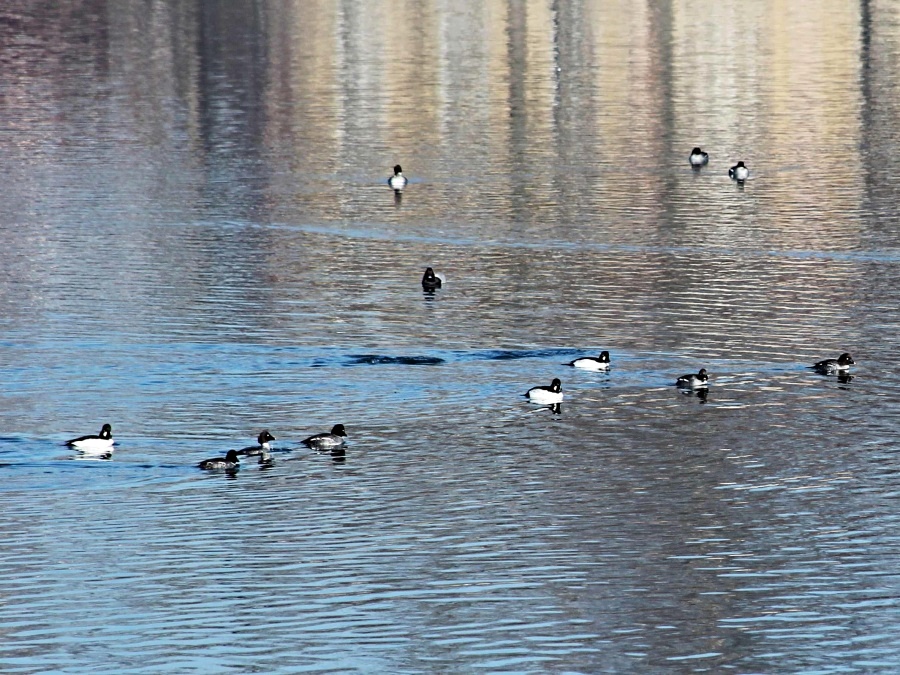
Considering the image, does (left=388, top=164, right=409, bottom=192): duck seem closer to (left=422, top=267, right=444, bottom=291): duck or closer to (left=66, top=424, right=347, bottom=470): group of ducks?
(left=422, top=267, right=444, bottom=291): duck

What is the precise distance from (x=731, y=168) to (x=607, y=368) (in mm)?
26599

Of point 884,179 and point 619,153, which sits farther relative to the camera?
point 619,153

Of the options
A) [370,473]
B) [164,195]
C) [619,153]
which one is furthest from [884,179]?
[370,473]

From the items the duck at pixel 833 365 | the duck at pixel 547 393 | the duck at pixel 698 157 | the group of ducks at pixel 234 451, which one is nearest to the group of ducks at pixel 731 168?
the duck at pixel 698 157

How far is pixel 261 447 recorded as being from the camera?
29922 mm

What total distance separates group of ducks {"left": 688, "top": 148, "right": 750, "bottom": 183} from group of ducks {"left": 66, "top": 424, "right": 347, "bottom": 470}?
32211mm

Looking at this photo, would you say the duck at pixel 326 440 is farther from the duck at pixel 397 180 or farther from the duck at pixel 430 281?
the duck at pixel 397 180

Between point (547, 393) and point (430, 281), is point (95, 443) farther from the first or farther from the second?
point (430, 281)

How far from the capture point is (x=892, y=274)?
45688 millimetres

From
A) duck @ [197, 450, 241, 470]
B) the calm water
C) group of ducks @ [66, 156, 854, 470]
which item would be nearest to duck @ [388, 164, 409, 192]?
the calm water

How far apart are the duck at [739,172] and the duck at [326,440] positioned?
32343 mm

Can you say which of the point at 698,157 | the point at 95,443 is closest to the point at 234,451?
the point at 95,443

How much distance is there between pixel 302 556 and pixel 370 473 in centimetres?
433

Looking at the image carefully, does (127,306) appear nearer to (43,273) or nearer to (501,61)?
(43,273)
